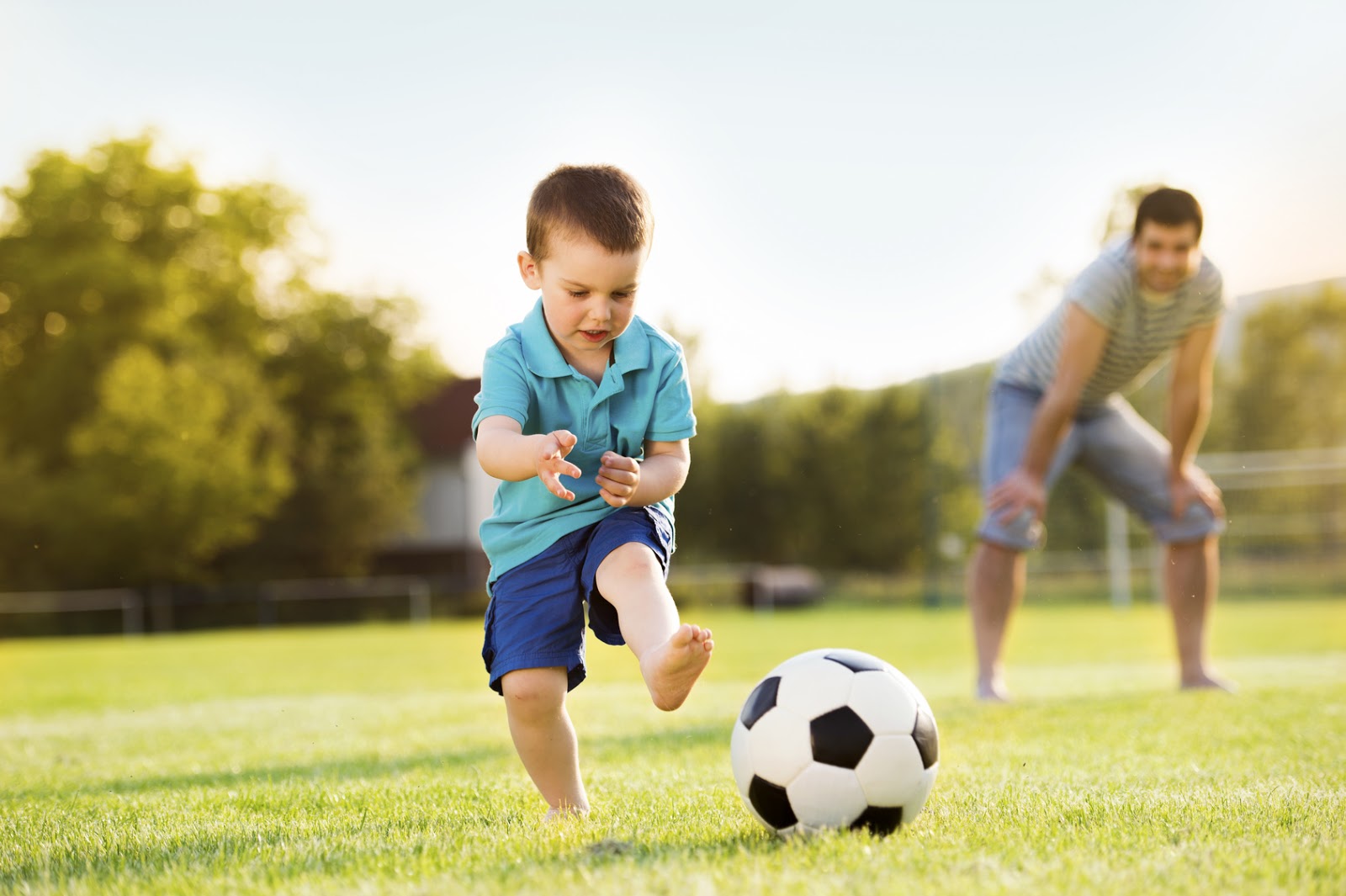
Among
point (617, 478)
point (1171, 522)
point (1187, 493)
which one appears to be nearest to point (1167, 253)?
point (1187, 493)

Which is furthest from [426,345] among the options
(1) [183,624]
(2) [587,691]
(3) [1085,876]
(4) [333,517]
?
(3) [1085,876]

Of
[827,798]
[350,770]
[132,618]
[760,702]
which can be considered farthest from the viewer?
[132,618]

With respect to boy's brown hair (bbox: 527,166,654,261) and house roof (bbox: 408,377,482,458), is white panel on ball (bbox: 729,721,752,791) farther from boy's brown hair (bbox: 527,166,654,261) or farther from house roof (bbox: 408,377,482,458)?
house roof (bbox: 408,377,482,458)

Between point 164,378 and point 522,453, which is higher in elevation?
point 164,378

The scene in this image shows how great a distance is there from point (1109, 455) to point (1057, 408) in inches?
27.3

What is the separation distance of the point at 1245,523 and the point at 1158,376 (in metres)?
3.05

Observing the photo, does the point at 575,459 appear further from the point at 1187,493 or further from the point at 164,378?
the point at 164,378

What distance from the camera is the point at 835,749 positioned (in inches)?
105

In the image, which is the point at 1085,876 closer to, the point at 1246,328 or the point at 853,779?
the point at 853,779

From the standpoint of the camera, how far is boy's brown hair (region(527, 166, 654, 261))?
2.94 metres

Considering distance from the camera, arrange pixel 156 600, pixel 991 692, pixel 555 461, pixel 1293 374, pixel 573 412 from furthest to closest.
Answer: pixel 156 600, pixel 1293 374, pixel 991 692, pixel 573 412, pixel 555 461

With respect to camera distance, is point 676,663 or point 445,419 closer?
point 676,663

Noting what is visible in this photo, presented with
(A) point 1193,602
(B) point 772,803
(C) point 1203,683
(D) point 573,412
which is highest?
(D) point 573,412

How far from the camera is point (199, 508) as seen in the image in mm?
30188
